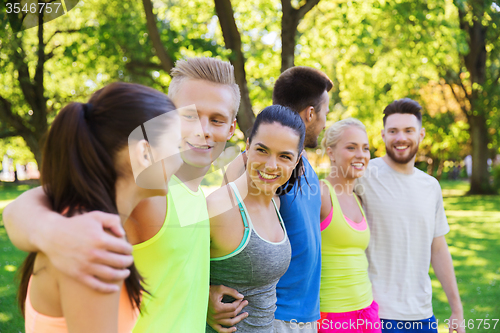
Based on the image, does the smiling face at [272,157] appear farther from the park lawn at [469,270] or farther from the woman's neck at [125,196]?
the park lawn at [469,270]

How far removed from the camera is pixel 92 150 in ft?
3.80

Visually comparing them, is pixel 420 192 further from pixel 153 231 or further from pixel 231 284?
pixel 153 231

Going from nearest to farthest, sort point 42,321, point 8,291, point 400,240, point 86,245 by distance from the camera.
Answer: point 86,245
point 42,321
point 400,240
point 8,291

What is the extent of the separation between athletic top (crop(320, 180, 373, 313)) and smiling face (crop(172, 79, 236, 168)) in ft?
3.53

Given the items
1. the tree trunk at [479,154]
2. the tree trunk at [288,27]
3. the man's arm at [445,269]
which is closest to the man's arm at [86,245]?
the man's arm at [445,269]

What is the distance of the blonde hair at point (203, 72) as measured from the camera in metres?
2.21

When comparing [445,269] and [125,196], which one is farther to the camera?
[445,269]

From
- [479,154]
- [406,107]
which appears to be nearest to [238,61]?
[406,107]

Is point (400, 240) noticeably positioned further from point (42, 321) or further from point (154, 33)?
point (154, 33)

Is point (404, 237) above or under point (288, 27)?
under

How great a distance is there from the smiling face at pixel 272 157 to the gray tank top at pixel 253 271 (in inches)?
6.4

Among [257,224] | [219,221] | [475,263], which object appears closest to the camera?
[219,221]

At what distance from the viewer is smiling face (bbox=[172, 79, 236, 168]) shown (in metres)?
2.05

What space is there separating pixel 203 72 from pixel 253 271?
1121 millimetres
